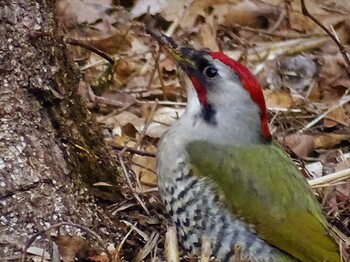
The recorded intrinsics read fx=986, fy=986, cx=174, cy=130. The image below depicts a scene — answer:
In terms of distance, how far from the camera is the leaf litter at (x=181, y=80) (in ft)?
14.8

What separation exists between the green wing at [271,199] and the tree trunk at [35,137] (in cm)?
48

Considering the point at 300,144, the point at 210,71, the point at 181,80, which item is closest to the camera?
the point at 210,71

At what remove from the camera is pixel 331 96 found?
6391mm

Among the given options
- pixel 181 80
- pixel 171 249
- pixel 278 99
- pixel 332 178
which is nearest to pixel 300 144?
pixel 278 99

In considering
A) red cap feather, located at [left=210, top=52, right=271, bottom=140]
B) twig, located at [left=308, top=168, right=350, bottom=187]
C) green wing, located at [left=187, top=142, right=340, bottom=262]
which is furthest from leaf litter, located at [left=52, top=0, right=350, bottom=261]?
red cap feather, located at [left=210, top=52, right=271, bottom=140]

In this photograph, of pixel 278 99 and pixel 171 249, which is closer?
pixel 171 249

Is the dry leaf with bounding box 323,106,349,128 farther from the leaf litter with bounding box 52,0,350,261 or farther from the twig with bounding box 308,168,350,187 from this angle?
the twig with bounding box 308,168,350,187

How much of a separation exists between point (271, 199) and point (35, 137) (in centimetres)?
96

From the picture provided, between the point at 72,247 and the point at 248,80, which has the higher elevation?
the point at 248,80

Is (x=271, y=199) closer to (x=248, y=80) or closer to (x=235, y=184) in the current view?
(x=235, y=184)

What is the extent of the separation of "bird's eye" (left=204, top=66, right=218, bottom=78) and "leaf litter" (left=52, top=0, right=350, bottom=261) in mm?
420

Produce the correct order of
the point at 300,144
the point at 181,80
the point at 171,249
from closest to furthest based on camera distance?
the point at 171,249 → the point at 181,80 → the point at 300,144

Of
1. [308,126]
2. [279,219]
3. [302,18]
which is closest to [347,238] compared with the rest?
[279,219]

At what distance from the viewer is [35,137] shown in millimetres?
3795
